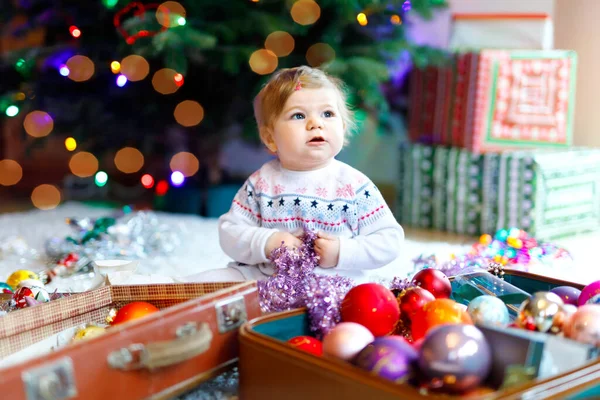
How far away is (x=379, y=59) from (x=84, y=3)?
3.41 ft

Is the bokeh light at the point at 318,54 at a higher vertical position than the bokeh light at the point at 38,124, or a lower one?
higher

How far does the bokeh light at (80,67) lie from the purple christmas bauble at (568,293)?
5.82 ft

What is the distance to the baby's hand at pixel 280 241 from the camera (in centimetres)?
126

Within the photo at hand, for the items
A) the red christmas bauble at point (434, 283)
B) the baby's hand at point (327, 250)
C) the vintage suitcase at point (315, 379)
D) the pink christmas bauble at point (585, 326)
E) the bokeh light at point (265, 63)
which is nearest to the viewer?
the vintage suitcase at point (315, 379)

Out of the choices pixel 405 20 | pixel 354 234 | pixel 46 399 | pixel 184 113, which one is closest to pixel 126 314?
pixel 46 399

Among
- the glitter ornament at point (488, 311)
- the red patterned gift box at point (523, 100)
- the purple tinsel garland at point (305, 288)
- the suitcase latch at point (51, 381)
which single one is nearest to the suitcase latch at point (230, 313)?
the purple tinsel garland at point (305, 288)

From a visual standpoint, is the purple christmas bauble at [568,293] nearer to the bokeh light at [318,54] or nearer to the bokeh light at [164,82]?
the bokeh light at [318,54]

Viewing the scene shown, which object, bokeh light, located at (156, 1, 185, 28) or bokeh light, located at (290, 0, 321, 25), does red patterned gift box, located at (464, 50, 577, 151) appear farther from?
bokeh light, located at (156, 1, 185, 28)

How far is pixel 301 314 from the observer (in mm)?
949

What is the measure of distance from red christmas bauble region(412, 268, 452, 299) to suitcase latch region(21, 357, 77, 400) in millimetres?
570

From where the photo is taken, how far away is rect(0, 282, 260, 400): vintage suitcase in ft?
2.28

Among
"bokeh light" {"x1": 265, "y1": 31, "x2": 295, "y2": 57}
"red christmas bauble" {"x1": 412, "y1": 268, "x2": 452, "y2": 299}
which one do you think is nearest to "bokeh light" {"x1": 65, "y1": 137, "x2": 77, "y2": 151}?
"bokeh light" {"x1": 265, "y1": 31, "x2": 295, "y2": 57}

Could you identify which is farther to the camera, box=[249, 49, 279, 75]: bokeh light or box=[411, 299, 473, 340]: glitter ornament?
box=[249, 49, 279, 75]: bokeh light

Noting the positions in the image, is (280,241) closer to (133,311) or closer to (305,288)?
(305,288)
